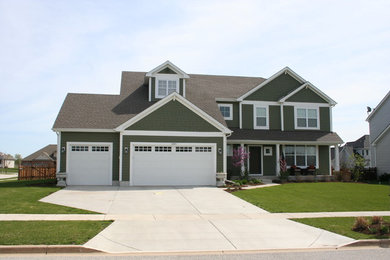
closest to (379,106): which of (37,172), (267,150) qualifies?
(267,150)

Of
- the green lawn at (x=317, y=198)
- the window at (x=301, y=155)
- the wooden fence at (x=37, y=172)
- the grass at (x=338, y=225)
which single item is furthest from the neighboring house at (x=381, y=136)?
the wooden fence at (x=37, y=172)

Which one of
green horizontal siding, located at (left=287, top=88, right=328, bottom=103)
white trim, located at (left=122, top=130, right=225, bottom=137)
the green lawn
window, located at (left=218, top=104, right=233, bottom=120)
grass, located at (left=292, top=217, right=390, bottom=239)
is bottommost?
grass, located at (left=292, top=217, right=390, bottom=239)

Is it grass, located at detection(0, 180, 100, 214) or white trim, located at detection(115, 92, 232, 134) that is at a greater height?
white trim, located at detection(115, 92, 232, 134)

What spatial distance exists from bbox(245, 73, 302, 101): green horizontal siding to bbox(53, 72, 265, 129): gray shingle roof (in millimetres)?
1244

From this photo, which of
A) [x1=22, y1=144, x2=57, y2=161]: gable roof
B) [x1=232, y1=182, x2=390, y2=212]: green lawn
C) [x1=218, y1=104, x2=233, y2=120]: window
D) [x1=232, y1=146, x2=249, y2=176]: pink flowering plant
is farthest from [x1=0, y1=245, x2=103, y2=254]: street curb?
[x1=22, y1=144, x2=57, y2=161]: gable roof

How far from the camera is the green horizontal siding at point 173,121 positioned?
21281 millimetres

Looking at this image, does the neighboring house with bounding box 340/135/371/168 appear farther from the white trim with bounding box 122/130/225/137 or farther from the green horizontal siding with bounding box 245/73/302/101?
the white trim with bounding box 122/130/225/137

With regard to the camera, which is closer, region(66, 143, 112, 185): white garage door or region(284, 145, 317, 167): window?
region(66, 143, 112, 185): white garage door

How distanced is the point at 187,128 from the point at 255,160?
7424mm

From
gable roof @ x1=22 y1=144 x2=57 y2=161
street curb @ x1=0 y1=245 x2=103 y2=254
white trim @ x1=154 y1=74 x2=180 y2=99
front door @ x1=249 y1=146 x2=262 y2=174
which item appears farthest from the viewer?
gable roof @ x1=22 y1=144 x2=57 y2=161

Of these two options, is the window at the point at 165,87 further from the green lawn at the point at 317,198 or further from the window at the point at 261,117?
the green lawn at the point at 317,198

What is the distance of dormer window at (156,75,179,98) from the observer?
2466 cm

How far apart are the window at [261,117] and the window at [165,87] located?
6.50m

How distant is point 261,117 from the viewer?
89.6ft
